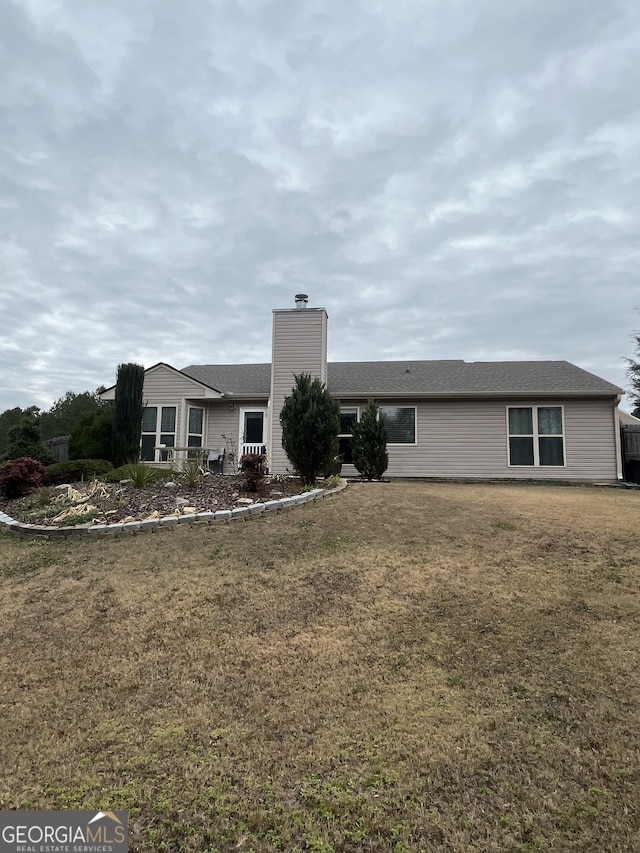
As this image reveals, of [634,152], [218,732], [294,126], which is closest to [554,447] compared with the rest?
[634,152]

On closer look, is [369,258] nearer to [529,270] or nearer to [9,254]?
[529,270]

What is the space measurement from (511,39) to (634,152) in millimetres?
4089

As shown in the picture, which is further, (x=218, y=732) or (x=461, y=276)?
(x=461, y=276)

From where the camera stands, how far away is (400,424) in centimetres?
1361

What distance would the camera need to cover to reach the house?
12.7 meters

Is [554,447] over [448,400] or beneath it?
beneath

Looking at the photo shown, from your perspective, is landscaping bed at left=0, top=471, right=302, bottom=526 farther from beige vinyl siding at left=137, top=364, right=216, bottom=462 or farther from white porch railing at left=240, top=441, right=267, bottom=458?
beige vinyl siding at left=137, top=364, right=216, bottom=462

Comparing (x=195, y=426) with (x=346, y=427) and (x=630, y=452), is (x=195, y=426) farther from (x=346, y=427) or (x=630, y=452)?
(x=630, y=452)

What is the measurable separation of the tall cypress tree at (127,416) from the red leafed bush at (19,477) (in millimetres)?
3202

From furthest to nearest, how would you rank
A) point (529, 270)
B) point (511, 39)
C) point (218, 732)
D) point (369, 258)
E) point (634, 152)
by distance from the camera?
point (529, 270) < point (369, 258) < point (634, 152) < point (511, 39) < point (218, 732)

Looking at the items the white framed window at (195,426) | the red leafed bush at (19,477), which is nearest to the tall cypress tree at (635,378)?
the white framed window at (195,426)

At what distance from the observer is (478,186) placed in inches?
474

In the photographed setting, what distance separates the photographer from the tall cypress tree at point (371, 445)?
11.3m

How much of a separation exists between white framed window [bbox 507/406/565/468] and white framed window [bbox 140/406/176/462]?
9977mm
